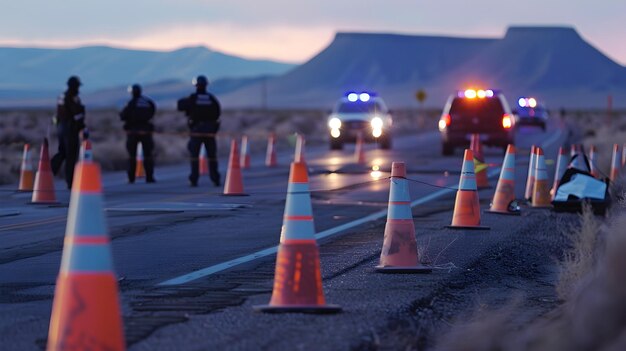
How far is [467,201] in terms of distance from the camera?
48.1 feet

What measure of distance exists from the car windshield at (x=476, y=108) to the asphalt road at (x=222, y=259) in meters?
11.8

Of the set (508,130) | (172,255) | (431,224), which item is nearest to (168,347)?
(172,255)

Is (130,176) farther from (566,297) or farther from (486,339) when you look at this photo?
(486,339)

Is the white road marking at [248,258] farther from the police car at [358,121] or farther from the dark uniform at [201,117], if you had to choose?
the police car at [358,121]

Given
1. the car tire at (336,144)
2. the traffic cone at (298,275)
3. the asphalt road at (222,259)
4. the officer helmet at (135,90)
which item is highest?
the officer helmet at (135,90)

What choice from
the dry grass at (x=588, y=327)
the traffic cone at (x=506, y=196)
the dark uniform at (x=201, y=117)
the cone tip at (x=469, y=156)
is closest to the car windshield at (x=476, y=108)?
the dark uniform at (x=201, y=117)

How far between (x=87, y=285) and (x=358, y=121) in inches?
1433

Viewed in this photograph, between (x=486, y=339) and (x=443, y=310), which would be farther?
(x=443, y=310)

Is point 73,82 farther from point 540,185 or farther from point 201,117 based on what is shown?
point 540,185

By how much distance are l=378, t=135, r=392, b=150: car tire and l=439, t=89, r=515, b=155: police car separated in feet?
16.5

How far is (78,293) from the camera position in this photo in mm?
6480

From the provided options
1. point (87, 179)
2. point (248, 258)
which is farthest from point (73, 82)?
point (87, 179)

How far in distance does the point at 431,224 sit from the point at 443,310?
6.57 m

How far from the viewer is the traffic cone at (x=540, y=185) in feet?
60.0
